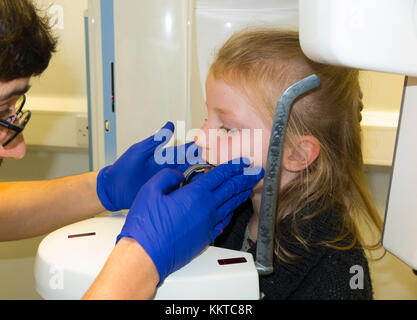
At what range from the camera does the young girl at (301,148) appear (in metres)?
0.70

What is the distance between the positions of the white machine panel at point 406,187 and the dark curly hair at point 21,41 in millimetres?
605

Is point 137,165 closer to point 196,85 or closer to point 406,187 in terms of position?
point 196,85

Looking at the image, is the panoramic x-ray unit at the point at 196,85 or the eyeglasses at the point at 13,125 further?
the eyeglasses at the point at 13,125

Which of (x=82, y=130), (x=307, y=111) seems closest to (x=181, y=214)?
(x=307, y=111)

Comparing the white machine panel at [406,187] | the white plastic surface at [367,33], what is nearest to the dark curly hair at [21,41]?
the white plastic surface at [367,33]

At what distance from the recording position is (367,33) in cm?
36

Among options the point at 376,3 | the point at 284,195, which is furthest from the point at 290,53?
the point at 376,3

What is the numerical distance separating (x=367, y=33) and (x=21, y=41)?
22.3 inches

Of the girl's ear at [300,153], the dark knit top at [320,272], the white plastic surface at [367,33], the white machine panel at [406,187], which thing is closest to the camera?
the white plastic surface at [367,33]

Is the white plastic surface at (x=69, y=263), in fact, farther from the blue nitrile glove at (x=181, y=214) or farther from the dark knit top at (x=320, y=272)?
the dark knit top at (x=320, y=272)

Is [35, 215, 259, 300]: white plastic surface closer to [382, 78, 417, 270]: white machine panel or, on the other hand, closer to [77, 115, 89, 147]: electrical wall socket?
[382, 78, 417, 270]: white machine panel

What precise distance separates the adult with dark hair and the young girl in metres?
0.11

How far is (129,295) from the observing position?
510 millimetres

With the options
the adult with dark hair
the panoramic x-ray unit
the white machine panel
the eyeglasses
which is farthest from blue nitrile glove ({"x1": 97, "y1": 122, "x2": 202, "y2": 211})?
the white machine panel
